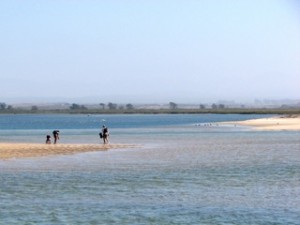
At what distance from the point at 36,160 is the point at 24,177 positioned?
7682mm

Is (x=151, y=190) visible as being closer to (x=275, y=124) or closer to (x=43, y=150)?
(x=43, y=150)

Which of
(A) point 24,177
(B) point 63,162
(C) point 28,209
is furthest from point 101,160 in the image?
(C) point 28,209

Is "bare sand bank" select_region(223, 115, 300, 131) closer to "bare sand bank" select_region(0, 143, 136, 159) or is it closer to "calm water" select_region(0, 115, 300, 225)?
"bare sand bank" select_region(0, 143, 136, 159)

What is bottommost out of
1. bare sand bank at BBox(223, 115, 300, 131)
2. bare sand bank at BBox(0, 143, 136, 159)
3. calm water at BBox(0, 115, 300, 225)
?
calm water at BBox(0, 115, 300, 225)

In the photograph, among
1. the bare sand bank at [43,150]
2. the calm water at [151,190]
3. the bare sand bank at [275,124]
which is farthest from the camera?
the bare sand bank at [275,124]

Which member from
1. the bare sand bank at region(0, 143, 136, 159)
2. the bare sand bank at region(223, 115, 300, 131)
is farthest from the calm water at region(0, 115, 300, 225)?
the bare sand bank at region(223, 115, 300, 131)

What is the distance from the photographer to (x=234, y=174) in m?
26.7

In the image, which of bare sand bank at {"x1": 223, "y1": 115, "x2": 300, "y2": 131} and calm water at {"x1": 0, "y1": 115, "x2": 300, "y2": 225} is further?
bare sand bank at {"x1": 223, "y1": 115, "x2": 300, "y2": 131}

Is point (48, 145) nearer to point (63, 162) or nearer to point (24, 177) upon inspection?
point (63, 162)

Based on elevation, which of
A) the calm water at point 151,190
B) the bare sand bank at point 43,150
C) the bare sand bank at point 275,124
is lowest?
the calm water at point 151,190

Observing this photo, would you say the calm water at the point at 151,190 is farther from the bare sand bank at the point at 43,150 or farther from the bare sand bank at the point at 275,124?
the bare sand bank at the point at 275,124

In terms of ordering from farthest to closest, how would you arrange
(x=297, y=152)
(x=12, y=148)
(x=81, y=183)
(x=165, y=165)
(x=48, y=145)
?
(x=48, y=145) < (x=12, y=148) < (x=297, y=152) < (x=165, y=165) < (x=81, y=183)

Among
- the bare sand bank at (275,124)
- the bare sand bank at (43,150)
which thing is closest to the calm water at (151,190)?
the bare sand bank at (43,150)

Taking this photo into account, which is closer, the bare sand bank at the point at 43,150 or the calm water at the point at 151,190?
the calm water at the point at 151,190
